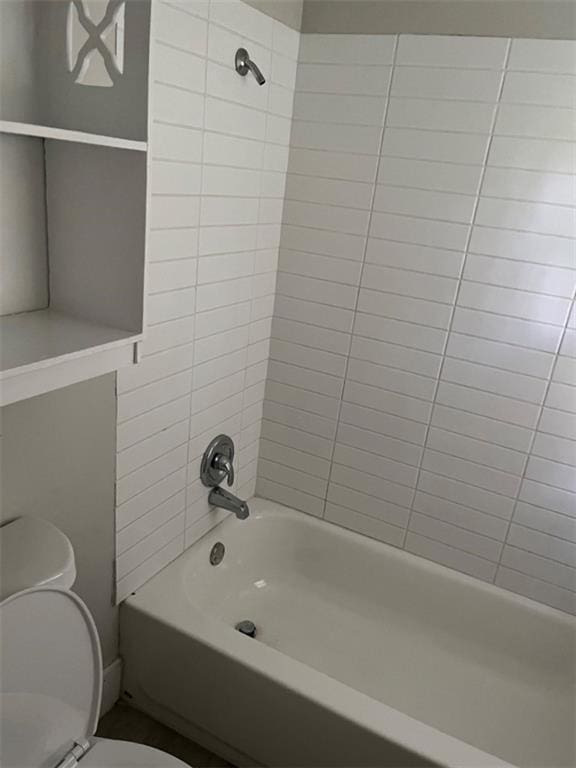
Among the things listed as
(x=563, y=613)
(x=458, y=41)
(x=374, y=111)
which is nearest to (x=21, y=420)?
(x=374, y=111)

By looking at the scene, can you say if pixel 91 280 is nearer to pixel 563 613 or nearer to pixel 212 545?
pixel 212 545

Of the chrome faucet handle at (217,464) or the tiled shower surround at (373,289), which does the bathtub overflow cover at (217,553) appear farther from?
the chrome faucet handle at (217,464)

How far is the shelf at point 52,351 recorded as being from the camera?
97 cm

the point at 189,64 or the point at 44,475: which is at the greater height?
the point at 189,64

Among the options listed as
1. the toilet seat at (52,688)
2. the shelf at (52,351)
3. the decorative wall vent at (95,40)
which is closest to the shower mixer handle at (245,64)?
the decorative wall vent at (95,40)

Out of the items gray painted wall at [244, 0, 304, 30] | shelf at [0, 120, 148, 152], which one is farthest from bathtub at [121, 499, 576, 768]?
gray painted wall at [244, 0, 304, 30]

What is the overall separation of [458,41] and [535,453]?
47.4 inches

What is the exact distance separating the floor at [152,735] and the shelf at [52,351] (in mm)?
1206

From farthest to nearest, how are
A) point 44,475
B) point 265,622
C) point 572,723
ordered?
point 265,622 → point 572,723 → point 44,475

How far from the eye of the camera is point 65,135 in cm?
95

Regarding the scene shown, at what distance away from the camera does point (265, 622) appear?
2.09m

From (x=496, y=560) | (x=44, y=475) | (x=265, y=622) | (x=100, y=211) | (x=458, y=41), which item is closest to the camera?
(x=100, y=211)

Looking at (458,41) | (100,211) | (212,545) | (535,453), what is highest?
(458,41)

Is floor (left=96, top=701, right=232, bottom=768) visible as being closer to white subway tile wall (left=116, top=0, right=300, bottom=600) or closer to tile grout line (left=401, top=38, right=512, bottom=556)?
white subway tile wall (left=116, top=0, right=300, bottom=600)
